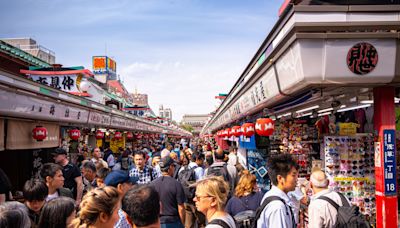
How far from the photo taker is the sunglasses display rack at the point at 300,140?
336 inches

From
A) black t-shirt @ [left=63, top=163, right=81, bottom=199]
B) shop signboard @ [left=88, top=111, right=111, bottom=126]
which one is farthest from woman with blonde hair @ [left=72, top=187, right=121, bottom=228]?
shop signboard @ [left=88, top=111, right=111, bottom=126]

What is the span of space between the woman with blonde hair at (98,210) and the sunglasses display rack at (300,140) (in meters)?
5.97

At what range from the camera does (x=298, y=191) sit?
674cm

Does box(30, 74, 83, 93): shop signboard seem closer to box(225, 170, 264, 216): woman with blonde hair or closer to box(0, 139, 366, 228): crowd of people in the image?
box(0, 139, 366, 228): crowd of people

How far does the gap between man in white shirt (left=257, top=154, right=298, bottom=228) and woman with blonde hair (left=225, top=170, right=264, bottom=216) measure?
164cm

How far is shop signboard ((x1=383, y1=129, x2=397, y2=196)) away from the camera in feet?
16.3

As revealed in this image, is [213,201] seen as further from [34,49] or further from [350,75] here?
[34,49]

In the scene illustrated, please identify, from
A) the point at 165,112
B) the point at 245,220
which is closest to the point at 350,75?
the point at 245,220

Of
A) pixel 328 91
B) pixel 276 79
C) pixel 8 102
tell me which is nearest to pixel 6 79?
pixel 8 102

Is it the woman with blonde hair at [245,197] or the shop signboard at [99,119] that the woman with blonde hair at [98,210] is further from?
the shop signboard at [99,119]

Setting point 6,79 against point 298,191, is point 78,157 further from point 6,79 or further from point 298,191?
point 298,191

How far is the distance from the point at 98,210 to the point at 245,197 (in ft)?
9.71

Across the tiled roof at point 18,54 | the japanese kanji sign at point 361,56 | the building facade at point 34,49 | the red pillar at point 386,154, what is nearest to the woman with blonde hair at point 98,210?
the japanese kanji sign at point 361,56

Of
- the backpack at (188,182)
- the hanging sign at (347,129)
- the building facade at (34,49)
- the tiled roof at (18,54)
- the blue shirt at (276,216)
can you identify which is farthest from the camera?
the building facade at (34,49)
